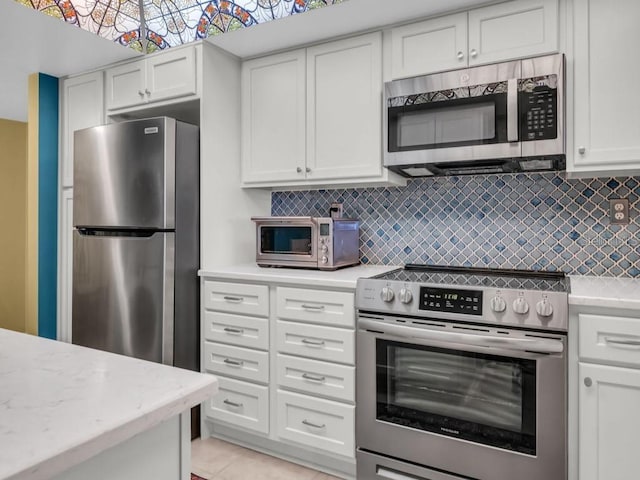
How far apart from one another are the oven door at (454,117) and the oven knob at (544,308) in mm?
658

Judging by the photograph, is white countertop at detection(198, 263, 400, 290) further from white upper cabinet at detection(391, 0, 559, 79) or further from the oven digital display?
white upper cabinet at detection(391, 0, 559, 79)

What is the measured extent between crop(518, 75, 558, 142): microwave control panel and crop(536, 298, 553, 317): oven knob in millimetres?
712

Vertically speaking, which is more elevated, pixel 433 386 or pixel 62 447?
pixel 62 447

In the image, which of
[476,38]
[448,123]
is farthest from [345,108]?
[476,38]

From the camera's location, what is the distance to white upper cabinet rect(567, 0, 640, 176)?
6.02 feet

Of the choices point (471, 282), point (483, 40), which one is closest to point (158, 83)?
point (483, 40)

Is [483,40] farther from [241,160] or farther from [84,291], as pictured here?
[84,291]

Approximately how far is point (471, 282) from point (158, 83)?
6.98ft

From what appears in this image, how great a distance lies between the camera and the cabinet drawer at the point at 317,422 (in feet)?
6.86

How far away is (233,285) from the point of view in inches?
94.1

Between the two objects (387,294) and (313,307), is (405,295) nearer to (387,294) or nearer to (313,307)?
(387,294)

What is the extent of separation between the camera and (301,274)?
2287 millimetres

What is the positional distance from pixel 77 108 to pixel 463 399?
3.04m

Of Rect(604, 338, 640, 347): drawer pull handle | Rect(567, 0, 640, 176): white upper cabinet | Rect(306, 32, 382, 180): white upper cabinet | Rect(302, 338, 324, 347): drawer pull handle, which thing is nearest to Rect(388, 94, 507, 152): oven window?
Rect(306, 32, 382, 180): white upper cabinet
